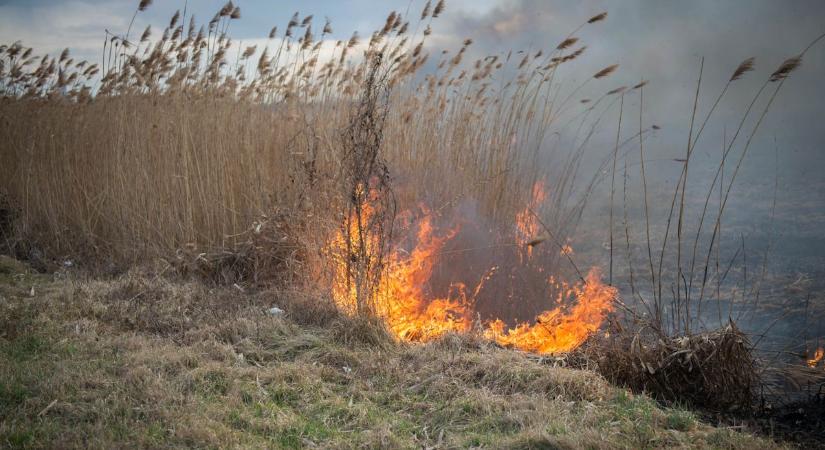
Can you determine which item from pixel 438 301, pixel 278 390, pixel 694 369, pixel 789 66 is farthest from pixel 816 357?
pixel 278 390

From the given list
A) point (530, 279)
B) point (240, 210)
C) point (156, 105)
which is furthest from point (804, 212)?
point (156, 105)

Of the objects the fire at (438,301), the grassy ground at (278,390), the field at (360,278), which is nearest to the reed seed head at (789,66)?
the field at (360,278)

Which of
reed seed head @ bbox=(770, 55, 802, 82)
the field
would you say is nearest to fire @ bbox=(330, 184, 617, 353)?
the field

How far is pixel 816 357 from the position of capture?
4059mm

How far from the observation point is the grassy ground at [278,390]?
2555mm

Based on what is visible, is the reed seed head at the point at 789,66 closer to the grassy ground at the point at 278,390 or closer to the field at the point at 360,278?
the field at the point at 360,278

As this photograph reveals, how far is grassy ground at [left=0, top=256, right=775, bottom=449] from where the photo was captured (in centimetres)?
255

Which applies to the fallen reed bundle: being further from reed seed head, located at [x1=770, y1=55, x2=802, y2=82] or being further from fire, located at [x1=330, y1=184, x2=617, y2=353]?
reed seed head, located at [x1=770, y1=55, x2=802, y2=82]

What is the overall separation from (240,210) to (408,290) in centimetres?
178

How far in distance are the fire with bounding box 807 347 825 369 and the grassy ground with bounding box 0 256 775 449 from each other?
5.03 ft

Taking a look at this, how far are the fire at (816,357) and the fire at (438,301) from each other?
3.95 ft

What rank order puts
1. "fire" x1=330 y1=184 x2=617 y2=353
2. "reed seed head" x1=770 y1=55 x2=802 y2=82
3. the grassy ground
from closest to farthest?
the grassy ground
"reed seed head" x1=770 y1=55 x2=802 y2=82
"fire" x1=330 y1=184 x2=617 y2=353

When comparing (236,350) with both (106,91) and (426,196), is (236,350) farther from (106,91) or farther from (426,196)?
(106,91)

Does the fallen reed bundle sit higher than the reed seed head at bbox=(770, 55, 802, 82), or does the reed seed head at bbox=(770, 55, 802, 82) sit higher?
the reed seed head at bbox=(770, 55, 802, 82)
